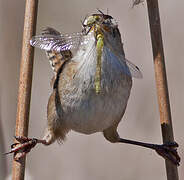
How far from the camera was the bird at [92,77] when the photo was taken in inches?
86.1

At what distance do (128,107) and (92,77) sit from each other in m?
1.45

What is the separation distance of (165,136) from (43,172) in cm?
165

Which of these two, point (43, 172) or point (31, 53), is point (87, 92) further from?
point (43, 172)

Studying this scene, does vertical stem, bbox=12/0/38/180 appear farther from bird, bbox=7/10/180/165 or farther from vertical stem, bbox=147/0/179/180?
vertical stem, bbox=147/0/179/180

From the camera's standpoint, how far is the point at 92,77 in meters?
2.24

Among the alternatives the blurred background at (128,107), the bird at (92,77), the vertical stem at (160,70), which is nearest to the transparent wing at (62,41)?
the bird at (92,77)

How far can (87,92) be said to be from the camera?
7.55 feet

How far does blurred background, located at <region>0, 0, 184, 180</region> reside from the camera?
11.4ft

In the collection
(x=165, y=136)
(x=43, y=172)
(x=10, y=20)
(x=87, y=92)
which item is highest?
(x=10, y=20)

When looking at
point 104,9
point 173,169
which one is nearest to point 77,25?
point 104,9

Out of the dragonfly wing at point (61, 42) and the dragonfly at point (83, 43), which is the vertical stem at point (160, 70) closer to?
the dragonfly at point (83, 43)

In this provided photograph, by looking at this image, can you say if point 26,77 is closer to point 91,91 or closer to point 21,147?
point 91,91

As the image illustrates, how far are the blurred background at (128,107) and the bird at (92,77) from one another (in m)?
0.95

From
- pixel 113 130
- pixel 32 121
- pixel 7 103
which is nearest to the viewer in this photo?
pixel 113 130
